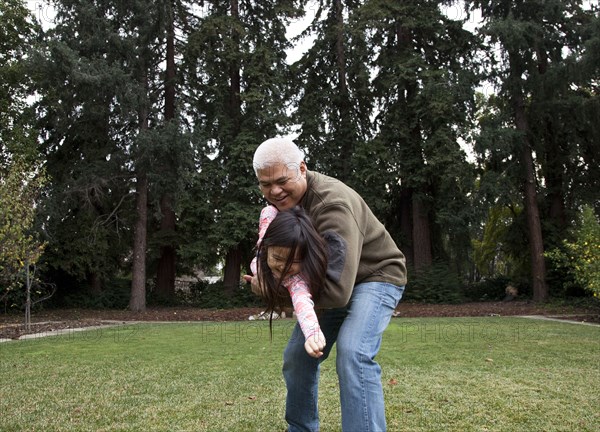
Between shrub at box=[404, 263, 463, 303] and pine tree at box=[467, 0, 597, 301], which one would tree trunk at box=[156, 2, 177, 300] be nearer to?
shrub at box=[404, 263, 463, 303]

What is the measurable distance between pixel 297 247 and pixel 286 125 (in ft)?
60.8

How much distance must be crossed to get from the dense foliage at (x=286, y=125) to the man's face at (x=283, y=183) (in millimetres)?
14743

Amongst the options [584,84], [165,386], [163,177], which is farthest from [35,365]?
[584,84]

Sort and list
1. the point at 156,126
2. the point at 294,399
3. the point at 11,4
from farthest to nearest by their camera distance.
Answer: the point at 11,4 < the point at 156,126 < the point at 294,399

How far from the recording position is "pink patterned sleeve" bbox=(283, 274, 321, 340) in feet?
7.75

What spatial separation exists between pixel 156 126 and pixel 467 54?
12.2 metres

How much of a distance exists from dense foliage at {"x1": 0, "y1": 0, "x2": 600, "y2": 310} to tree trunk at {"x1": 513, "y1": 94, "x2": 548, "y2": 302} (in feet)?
0.23

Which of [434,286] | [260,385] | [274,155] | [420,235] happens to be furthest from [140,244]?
[274,155]

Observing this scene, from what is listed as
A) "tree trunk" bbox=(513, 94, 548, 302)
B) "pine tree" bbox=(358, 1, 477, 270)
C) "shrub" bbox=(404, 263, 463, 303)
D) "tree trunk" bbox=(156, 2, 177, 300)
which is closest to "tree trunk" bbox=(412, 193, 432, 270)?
"pine tree" bbox=(358, 1, 477, 270)

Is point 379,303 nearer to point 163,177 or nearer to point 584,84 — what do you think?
point 163,177

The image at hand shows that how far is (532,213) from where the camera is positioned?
19.5 meters

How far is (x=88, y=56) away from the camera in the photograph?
58.6 feet

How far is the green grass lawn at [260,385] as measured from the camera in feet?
12.8

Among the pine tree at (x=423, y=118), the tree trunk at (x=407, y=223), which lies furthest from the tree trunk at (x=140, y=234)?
the tree trunk at (x=407, y=223)
